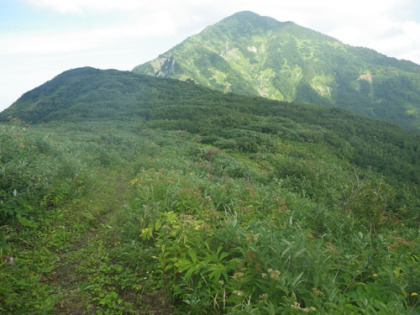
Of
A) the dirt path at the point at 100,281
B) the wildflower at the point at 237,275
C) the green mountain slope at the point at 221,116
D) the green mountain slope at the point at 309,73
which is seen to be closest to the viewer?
the wildflower at the point at 237,275

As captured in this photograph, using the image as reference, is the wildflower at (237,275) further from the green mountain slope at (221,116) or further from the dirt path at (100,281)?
the green mountain slope at (221,116)

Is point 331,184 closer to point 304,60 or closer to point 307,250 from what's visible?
point 307,250

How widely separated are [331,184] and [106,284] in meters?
14.8

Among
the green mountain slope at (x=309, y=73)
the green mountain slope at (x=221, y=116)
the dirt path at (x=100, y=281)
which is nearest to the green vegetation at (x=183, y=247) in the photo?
the dirt path at (x=100, y=281)

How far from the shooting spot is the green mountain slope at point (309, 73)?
420 feet

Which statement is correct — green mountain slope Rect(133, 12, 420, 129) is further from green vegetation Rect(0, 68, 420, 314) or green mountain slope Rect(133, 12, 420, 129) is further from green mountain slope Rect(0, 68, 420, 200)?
green vegetation Rect(0, 68, 420, 314)

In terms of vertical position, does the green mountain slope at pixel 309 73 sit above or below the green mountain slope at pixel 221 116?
above

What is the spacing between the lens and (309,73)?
149m

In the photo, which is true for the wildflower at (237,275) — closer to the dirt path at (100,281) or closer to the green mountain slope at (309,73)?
the dirt path at (100,281)

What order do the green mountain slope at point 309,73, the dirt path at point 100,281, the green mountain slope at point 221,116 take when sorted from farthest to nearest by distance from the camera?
the green mountain slope at point 309,73, the green mountain slope at point 221,116, the dirt path at point 100,281

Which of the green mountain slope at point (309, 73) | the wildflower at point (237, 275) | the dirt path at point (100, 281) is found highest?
the green mountain slope at point (309, 73)

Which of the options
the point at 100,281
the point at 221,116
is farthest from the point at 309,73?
the point at 100,281

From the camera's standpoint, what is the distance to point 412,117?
11206 cm

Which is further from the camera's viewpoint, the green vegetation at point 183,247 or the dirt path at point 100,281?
the dirt path at point 100,281
